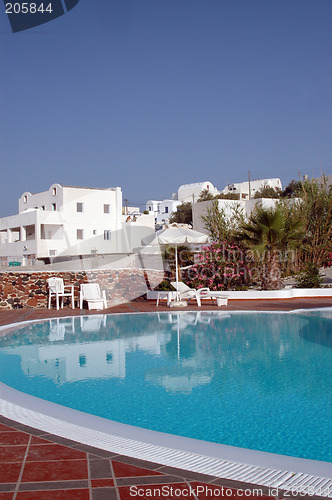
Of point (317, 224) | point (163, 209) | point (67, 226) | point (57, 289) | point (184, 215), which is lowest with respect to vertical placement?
point (57, 289)

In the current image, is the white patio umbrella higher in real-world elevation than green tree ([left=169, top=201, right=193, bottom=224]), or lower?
lower

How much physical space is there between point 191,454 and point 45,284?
12.4 metres

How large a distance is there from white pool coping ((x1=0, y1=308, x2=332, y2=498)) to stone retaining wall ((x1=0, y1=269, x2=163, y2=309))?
1090 cm

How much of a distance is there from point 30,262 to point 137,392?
105 feet

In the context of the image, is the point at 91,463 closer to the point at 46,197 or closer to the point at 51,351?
the point at 51,351

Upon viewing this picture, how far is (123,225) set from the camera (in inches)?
1874

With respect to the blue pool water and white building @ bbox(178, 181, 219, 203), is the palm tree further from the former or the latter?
white building @ bbox(178, 181, 219, 203)

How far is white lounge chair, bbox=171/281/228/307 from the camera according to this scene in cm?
1478

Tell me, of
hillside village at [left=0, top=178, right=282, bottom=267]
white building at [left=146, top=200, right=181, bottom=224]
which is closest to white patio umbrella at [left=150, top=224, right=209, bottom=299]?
hillside village at [left=0, top=178, right=282, bottom=267]

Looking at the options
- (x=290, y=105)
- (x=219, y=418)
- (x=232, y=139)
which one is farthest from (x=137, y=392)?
(x=232, y=139)

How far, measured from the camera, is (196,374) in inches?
280

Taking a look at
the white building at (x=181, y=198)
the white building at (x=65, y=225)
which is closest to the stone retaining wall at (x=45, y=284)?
the white building at (x=65, y=225)

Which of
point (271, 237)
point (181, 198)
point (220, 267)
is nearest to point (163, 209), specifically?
point (181, 198)

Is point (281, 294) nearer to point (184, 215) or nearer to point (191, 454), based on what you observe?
point (191, 454)
